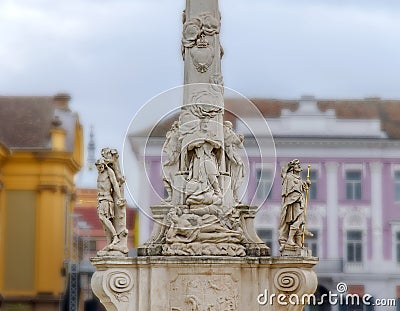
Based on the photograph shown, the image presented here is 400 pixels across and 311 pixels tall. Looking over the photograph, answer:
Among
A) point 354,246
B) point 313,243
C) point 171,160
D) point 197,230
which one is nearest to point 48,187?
point 313,243

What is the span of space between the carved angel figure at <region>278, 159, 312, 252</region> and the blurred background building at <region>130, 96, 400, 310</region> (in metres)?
20.8

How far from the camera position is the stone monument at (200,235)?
2002cm

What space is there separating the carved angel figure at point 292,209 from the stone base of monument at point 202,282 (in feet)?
1.37

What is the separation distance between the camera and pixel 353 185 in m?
44.1

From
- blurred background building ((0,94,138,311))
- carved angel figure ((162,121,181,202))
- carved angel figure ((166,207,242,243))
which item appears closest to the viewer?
carved angel figure ((166,207,242,243))

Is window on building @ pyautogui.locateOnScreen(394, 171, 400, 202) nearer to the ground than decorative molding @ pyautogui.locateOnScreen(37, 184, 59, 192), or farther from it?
nearer to the ground

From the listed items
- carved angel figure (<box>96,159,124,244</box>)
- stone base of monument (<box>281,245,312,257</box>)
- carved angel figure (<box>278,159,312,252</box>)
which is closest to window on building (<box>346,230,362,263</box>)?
carved angel figure (<box>278,159,312,252</box>)

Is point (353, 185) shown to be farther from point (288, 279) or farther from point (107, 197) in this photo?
point (107, 197)

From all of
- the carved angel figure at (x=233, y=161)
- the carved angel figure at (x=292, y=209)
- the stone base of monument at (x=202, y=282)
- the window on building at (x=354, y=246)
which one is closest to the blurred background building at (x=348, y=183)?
the window on building at (x=354, y=246)

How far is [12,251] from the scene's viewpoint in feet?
162

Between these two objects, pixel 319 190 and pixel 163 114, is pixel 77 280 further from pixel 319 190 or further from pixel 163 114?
pixel 163 114

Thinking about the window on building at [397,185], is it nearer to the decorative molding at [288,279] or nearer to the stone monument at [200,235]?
the stone monument at [200,235]

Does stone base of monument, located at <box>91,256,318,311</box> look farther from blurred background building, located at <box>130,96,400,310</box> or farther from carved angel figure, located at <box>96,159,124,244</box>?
blurred background building, located at <box>130,96,400,310</box>

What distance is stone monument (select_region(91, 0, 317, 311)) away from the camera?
20.0 metres
